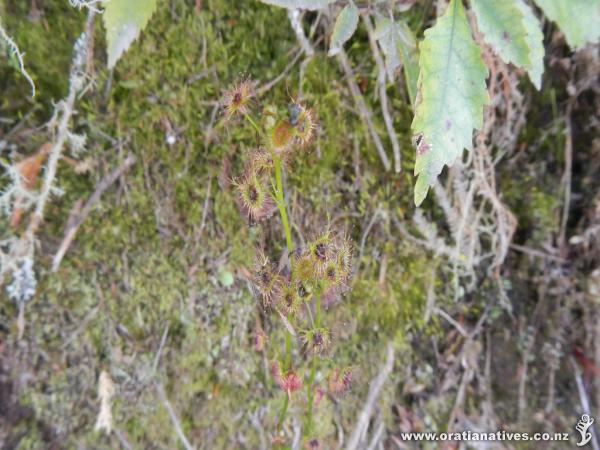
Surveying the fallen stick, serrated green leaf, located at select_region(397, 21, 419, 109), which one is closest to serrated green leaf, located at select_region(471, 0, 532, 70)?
serrated green leaf, located at select_region(397, 21, 419, 109)

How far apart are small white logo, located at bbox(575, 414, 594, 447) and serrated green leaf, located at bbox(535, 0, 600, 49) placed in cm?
127

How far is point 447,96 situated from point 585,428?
1.34m

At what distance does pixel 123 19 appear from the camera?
110 centimetres

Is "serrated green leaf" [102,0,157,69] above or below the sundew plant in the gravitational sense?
above

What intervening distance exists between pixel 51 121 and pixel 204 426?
3.43 feet

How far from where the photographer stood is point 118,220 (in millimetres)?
1468

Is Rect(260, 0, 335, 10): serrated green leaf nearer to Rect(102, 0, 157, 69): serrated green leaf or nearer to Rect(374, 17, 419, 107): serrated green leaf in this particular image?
Rect(374, 17, 419, 107): serrated green leaf

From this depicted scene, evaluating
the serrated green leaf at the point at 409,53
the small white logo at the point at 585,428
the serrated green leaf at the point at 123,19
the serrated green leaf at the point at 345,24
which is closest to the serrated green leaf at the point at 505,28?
the serrated green leaf at the point at 409,53

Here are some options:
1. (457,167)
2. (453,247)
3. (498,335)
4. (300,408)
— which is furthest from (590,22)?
(300,408)

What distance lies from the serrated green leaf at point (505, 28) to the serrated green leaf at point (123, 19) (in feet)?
2.48

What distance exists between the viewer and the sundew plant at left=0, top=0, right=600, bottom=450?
1.37 metres

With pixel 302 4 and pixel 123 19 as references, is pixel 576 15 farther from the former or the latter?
pixel 123 19

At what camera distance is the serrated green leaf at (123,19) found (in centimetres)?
109

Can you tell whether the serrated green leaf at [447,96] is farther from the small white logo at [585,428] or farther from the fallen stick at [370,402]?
the small white logo at [585,428]
